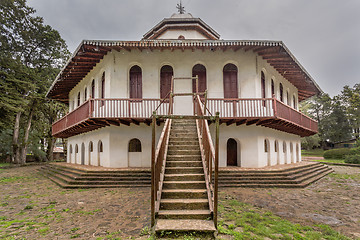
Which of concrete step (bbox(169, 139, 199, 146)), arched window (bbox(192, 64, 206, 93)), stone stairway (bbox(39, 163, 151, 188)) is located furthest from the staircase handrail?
arched window (bbox(192, 64, 206, 93))

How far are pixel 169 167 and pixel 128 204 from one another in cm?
189

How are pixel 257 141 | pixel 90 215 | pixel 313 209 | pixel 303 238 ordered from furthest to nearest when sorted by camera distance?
pixel 257 141 → pixel 313 209 → pixel 90 215 → pixel 303 238

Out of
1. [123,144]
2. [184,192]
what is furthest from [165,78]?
[184,192]

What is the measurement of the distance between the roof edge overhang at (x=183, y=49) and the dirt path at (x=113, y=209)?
675 centimetres

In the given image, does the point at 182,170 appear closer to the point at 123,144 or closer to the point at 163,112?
the point at 163,112

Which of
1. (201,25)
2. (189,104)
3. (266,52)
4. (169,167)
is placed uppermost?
(201,25)

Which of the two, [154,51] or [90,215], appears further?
[154,51]

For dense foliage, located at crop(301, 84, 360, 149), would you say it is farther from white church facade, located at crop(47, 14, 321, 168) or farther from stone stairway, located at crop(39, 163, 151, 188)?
stone stairway, located at crop(39, 163, 151, 188)

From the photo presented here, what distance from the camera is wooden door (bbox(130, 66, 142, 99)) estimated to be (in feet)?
39.5

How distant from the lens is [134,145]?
Answer: 1184 cm

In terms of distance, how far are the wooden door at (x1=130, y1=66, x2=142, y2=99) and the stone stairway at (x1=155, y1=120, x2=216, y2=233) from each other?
5.13 metres

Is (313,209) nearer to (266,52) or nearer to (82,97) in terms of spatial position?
(266,52)

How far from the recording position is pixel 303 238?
4.41 m

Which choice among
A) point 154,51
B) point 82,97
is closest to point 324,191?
point 154,51
